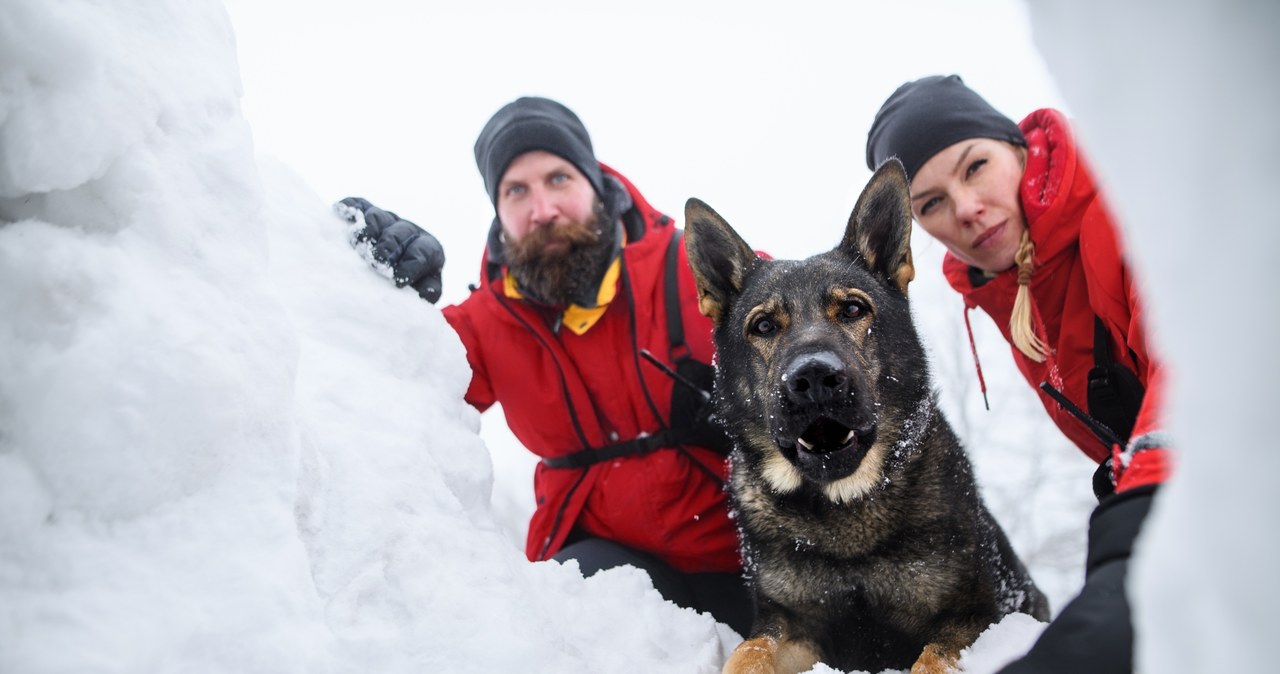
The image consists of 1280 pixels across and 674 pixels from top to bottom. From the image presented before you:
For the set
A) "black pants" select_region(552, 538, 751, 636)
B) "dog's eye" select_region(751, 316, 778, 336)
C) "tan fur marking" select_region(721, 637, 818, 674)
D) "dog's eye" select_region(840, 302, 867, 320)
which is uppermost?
"dog's eye" select_region(840, 302, 867, 320)

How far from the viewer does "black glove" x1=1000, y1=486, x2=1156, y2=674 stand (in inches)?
42.3

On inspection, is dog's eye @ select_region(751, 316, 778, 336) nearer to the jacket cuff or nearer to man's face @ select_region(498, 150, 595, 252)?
man's face @ select_region(498, 150, 595, 252)

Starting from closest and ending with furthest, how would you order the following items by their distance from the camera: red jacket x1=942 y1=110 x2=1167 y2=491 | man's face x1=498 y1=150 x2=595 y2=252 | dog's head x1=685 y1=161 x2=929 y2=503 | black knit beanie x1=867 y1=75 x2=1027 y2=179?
dog's head x1=685 y1=161 x2=929 y2=503, red jacket x1=942 y1=110 x2=1167 y2=491, black knit beanie x1=867 y1=75 x2=1027 y2=179, man's face x1=498 y1=150 x2=595 y2=252

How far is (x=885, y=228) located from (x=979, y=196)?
47 cm

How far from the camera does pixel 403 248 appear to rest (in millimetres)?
3164

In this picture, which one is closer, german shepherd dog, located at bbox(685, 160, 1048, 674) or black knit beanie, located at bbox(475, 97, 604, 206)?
german shepherd dog, located at bbox(685, 160, 1048, 674)

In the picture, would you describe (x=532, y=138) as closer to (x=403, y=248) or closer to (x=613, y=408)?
(x=403, y=248)

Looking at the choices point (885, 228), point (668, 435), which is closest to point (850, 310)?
point (885, 228)

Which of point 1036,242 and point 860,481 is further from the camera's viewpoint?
point 1036,242

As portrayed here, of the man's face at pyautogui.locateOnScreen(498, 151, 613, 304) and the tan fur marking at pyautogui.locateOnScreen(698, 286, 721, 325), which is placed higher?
the tan fur marking at pyautogui.locateOnScreen(698, 286, 721, 325)

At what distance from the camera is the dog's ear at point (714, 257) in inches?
133

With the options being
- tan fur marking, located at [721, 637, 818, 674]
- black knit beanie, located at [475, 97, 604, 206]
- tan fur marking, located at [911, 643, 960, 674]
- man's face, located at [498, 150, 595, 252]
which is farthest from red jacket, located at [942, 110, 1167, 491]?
black knit beanie, located at [475, 97, 604, 206]

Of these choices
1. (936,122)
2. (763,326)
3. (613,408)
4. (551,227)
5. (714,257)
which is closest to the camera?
(763,326)

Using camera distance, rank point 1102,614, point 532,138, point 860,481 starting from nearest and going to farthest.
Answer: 1. point 1102,614
2. point 860,481
3. point 532,138
